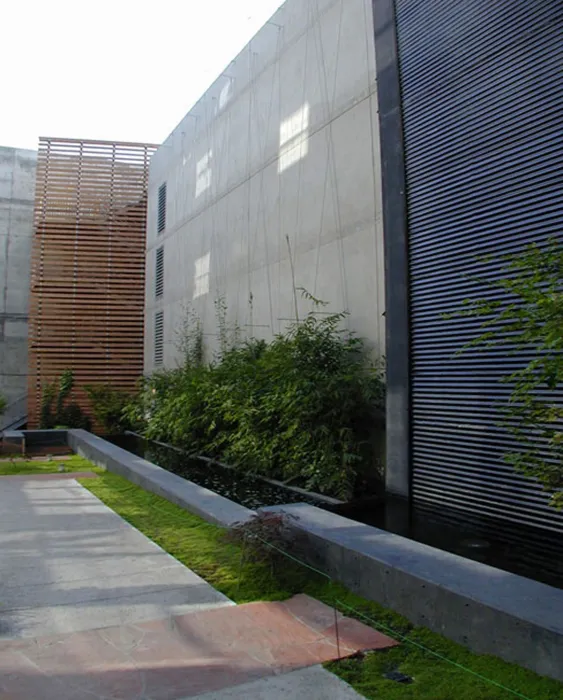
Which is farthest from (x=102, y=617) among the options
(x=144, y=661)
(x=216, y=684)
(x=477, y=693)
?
(x=477, y=693)

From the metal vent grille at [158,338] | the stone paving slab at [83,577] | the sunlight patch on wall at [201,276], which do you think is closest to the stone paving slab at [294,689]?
the stone paving slab at [83,577]

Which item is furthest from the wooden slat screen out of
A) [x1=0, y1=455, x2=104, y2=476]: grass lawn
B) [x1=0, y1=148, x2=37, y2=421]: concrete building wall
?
[x1=0, y1=455, x2=104, y2=476]: grass lawn

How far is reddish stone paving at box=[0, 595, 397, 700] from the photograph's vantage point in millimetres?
2287

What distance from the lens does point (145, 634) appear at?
2807mm

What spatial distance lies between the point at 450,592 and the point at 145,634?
1.45 meters

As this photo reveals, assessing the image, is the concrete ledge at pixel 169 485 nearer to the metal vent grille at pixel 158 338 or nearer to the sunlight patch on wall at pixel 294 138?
the metal vent grille at pixel 158 338

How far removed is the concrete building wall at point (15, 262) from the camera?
18234 millimetres

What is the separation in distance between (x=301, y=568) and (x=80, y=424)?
13.1 m

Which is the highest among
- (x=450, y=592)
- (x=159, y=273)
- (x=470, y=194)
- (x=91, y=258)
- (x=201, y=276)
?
(x=91, y=258)

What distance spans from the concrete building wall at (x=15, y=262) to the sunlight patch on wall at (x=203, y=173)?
894 centimetres

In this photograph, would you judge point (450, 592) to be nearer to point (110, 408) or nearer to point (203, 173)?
point (203, 173)

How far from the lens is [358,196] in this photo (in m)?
7.12

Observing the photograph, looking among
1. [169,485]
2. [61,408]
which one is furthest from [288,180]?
[61,408]

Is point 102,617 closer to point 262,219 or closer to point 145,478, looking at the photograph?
point 145,478
